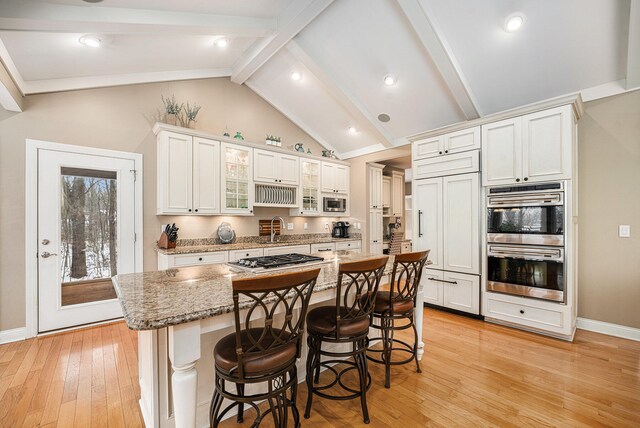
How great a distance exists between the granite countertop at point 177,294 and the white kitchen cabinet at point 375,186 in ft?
12.4

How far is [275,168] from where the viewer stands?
15.6 feet

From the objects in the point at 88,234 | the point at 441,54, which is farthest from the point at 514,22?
the point at 88,234

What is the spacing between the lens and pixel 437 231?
4027 millimetres

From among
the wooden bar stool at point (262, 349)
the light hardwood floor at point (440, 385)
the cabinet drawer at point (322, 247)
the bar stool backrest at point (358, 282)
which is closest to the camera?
the wooden bar stool at point (262, 349)

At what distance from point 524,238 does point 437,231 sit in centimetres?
103

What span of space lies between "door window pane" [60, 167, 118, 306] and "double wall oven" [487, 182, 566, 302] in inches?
188

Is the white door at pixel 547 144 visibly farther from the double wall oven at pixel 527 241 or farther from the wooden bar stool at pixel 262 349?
the wooden bar stool at pixel 262 349

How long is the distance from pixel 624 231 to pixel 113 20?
5.58 metres

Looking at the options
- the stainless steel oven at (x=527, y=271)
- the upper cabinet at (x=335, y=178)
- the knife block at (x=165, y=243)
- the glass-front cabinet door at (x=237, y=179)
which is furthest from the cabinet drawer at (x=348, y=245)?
the knife block at (x=165, y=243)

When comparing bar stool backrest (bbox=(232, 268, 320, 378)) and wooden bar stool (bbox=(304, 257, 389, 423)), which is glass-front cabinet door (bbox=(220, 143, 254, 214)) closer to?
wooden bar stool (bbox=(304, 257, 389, 423))

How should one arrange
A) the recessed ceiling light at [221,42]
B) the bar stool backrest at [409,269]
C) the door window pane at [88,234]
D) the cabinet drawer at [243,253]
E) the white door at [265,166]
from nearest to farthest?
the bar stool backrest at [409,269], the door window pane at [88,234], the recessed ceiling light at [221,42], the cabinet drawer at [243,253], the white door at [265,166]

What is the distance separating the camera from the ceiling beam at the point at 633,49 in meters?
2.54

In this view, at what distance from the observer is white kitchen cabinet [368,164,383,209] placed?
574 centimetres

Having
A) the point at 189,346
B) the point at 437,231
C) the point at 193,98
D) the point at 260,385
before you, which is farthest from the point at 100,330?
the point at 437,231
